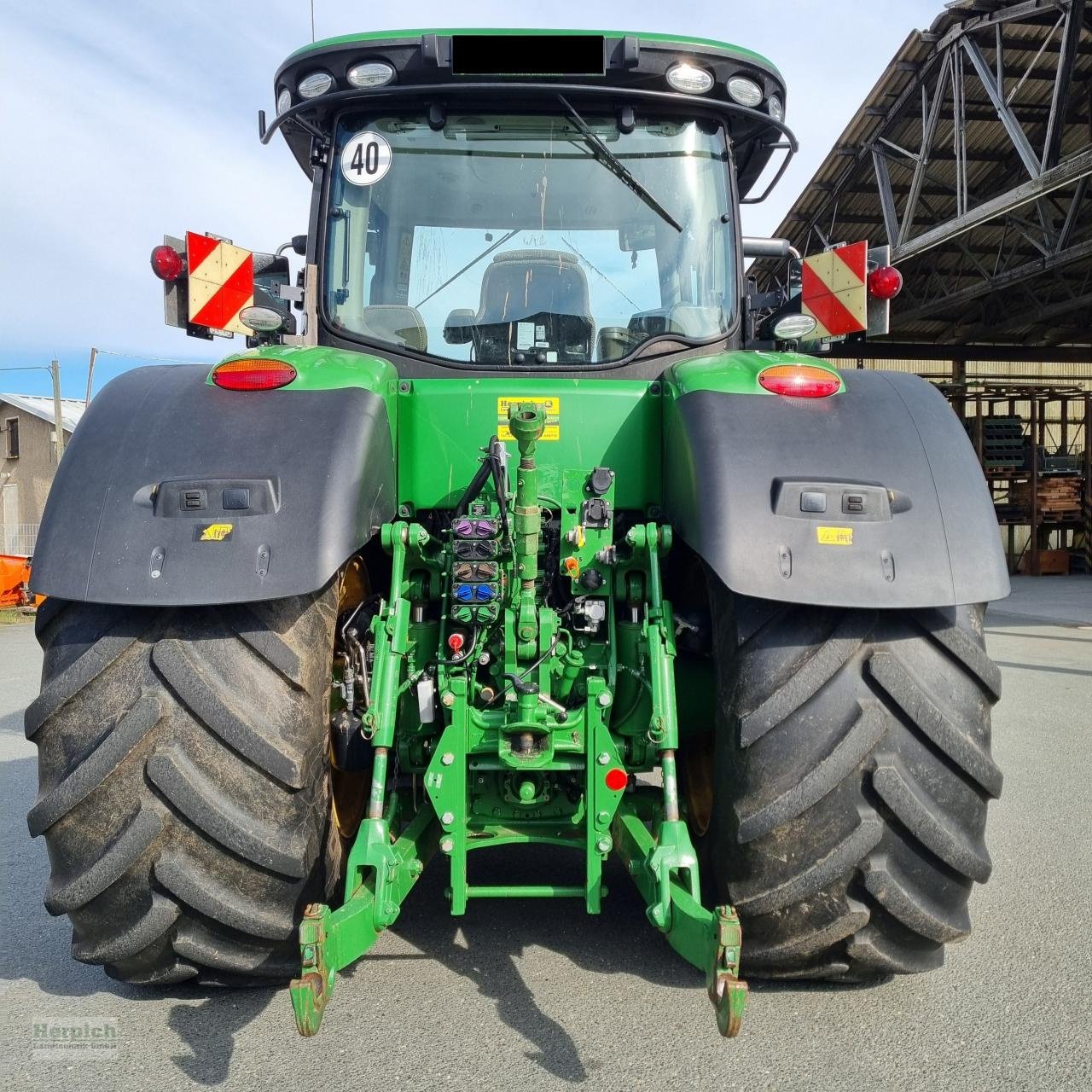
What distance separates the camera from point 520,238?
10.5 ft

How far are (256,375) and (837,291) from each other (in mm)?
2036

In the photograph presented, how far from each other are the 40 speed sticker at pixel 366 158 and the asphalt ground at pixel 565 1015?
240cm

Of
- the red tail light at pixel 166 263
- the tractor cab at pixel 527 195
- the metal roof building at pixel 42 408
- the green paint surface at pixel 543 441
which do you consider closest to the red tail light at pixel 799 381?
the green paint surface at pixel 543 441

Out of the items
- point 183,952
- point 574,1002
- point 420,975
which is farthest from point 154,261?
point 574,1002

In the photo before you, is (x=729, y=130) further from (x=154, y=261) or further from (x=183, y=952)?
(x=183, y=952)

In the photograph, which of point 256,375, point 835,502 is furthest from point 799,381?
point 256,375

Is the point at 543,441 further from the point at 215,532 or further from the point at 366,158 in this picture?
the point at 366,158

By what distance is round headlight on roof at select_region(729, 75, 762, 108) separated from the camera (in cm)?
320

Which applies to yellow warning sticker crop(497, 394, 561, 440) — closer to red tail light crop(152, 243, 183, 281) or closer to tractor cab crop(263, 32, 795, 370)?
tractor cab crop(263, 32, 795, 370)

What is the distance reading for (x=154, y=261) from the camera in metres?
3.37

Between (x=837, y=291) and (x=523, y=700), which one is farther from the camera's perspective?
(x=837, y=291)

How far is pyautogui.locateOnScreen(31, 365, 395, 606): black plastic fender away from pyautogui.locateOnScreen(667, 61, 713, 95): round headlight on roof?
1466 mm

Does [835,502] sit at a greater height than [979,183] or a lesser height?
lesser

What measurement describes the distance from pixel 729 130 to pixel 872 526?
1743 millimetres
